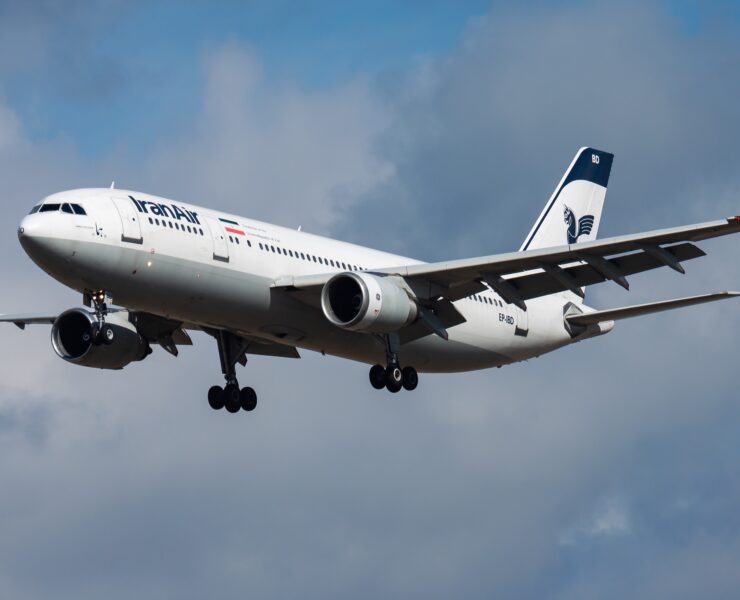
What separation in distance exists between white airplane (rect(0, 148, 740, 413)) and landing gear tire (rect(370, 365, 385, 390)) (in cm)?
4

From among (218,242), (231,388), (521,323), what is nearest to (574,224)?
(521,323)

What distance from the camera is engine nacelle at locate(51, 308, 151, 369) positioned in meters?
50.9

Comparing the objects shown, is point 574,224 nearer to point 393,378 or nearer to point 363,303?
point 393,378

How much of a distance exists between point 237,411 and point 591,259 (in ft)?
42.9

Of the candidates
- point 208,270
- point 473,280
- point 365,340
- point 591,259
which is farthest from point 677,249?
point 208,270

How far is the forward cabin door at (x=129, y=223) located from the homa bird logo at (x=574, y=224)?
21.3 metres

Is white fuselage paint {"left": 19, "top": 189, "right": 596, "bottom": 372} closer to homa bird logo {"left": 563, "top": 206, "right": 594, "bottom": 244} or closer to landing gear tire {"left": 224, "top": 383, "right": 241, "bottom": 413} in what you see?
landing gear tire {"left": 224, "top": 383, "right": 241, "bottom": 413}

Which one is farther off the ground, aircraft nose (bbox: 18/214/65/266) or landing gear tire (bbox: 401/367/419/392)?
landing gear tire (bbox: 401/367/419/392)

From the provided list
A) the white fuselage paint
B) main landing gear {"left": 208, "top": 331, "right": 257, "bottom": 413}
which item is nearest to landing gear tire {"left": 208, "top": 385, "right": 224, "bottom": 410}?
main landing gear {"left": 208, "top": 331, "right": 257, "bottom": 413}

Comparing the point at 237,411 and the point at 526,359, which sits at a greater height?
the point at 526,359

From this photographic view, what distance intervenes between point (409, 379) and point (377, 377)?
105cm

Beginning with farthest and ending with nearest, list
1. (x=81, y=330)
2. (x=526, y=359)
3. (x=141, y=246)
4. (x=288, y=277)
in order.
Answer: (x=526, y=359), (x=81, y=330), (x=288, y=277), (x=141, y=246)

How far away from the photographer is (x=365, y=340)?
49.9 m

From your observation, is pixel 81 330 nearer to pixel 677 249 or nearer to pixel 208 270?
pixel 208 270
